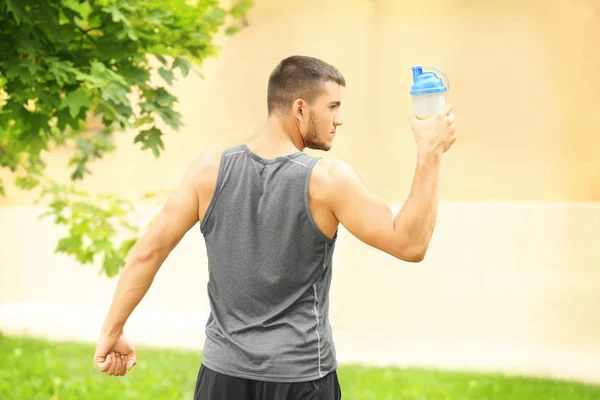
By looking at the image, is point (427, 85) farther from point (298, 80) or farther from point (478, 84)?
point (478, 84)

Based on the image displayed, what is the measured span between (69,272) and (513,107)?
18.5 feet

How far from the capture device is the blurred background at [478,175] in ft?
23.8

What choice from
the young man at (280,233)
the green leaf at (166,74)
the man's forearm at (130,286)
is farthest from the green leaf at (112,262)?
the young man at (280,233)

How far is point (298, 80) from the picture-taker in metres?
2.20

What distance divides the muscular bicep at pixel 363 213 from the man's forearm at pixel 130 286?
610 millimetres

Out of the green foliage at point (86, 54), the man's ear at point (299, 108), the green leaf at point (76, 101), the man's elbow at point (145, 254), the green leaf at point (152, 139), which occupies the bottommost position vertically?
the man's elbow at point (145, 254)

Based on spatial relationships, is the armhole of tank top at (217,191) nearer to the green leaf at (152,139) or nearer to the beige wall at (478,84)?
the green leaf at (152,139)

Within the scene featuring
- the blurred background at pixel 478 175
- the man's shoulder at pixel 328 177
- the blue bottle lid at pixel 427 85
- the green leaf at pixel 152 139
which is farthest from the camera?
the blurred background at pixel 478 175

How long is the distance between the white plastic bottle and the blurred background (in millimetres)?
5570

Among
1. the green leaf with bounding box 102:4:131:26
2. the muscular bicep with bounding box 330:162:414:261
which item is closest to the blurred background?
the green leaf with bounding box 102:4:131:26

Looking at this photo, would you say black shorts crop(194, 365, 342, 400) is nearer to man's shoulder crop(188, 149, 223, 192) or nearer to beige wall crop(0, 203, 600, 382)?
man's shoulder crop(188, 149, 223, 192)

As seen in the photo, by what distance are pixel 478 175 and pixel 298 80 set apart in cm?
574

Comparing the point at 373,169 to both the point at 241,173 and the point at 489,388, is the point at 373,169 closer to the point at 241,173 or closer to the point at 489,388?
the point at 489,388

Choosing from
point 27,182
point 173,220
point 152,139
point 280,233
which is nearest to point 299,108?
point 280,233
